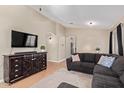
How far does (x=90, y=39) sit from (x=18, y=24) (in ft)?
A: 20.1

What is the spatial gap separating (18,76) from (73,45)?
6.30 m

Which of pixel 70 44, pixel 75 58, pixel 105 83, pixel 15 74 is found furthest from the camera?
pixel 70 44

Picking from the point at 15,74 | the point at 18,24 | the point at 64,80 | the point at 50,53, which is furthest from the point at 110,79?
the point at 50,53

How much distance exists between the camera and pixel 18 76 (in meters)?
3.99

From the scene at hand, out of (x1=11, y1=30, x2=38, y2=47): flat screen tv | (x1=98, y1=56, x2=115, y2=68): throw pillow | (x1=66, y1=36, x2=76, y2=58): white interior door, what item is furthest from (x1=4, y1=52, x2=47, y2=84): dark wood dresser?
(x1=66, y1=36, x2=76, y2=58): white interior door

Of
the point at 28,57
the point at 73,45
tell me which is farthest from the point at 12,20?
the point at 73,45

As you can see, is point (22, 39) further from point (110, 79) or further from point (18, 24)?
point (110, 79)

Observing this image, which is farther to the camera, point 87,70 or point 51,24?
point 51,24

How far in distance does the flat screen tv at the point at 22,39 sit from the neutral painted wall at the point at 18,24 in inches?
6.1

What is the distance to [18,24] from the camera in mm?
4551

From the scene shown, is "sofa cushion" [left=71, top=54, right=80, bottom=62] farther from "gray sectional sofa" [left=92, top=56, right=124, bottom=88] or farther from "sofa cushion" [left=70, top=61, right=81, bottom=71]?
"gray sectional sofa" [left=92, top=56, right=124, bottom=88]

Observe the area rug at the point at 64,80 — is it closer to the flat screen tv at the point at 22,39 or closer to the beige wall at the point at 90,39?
the flat screen tv at the point at 22,39

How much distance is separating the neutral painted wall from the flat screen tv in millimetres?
154
